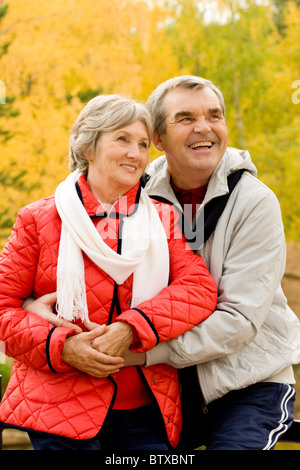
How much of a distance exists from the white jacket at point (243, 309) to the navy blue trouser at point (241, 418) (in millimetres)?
69

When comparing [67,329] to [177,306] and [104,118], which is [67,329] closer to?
[177,306]

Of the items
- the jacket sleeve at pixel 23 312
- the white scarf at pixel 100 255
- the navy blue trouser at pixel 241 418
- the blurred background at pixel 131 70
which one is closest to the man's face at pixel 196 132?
the white scarf at pixel 100 255

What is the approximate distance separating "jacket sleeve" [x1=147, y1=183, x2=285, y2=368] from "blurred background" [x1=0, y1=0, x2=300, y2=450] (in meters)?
6.15

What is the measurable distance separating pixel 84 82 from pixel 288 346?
9.64m

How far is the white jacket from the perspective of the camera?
1883 mm

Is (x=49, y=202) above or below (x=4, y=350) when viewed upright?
above

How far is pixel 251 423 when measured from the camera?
1.93 metres

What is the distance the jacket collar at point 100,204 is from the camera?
1.91 m

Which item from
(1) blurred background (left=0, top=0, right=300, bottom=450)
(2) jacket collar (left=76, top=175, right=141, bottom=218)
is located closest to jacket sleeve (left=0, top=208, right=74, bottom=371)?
(2) jacket collar (left=76, top=175, right=141, bottom=218)

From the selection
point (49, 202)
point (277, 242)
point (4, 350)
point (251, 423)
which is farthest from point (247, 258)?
point (4, 350)

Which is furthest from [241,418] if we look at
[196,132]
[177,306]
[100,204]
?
[196,132]

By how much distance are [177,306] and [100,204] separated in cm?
44

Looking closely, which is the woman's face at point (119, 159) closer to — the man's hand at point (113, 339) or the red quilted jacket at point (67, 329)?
the red quilted jacket at point (67, 329)

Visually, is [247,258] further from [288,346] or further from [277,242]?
[288,346]
